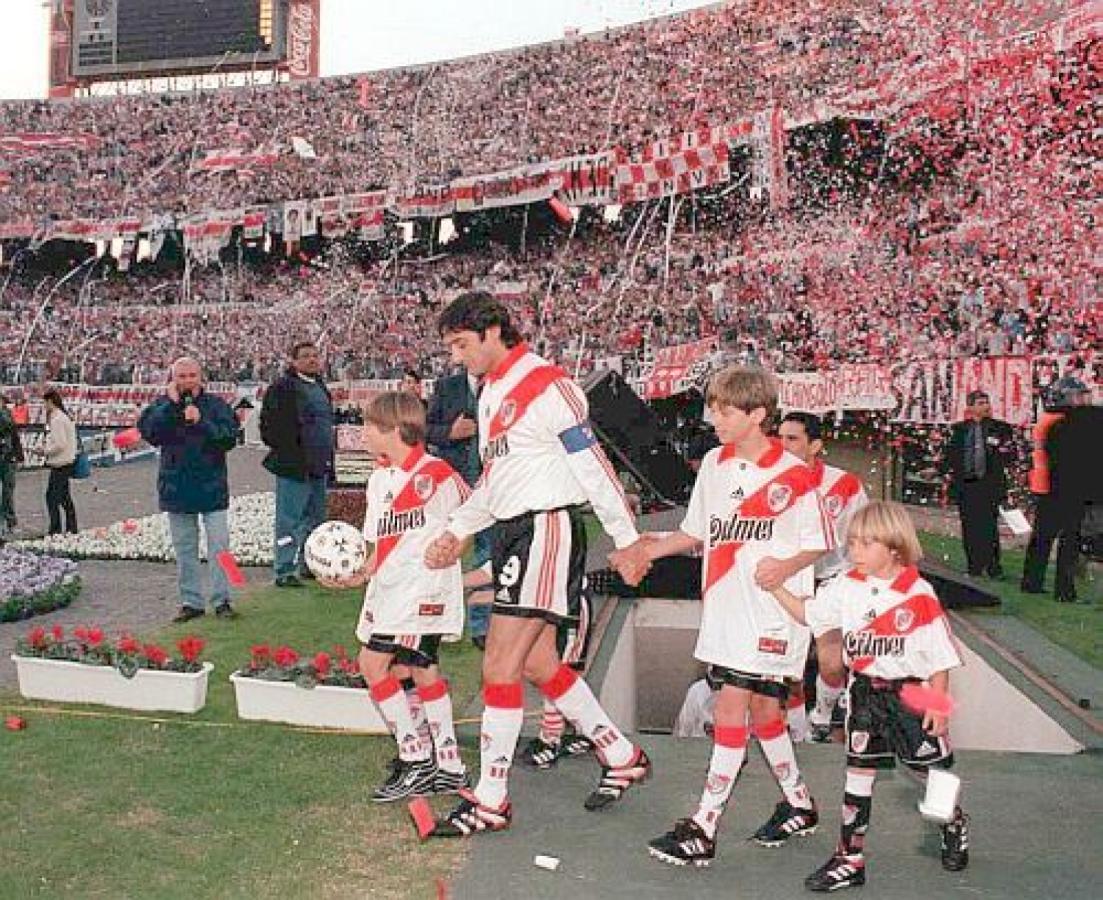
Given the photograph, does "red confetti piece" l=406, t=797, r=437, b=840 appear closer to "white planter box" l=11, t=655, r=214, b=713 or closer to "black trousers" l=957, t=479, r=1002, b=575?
"white planter box" l=11, t=655, r=214, b=713

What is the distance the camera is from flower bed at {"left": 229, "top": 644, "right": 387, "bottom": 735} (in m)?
6.31

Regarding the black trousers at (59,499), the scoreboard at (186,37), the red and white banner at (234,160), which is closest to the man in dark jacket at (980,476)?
the black trousers at (59,499)

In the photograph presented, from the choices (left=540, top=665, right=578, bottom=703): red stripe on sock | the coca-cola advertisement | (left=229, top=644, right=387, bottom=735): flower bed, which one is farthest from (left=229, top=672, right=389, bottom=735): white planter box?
the coca-cola advertisement

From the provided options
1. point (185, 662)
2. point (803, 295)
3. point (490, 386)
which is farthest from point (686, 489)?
point (803, 295)

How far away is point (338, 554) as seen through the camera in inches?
219

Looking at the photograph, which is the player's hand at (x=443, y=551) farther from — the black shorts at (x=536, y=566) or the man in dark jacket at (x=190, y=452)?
the man in dark jacket at (x=190, y=452)

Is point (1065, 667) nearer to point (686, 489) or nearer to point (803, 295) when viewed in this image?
point (686, 489)

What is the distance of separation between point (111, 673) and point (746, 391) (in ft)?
13.6

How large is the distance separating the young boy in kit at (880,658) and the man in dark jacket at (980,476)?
8.12m

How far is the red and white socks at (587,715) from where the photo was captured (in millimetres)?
5293

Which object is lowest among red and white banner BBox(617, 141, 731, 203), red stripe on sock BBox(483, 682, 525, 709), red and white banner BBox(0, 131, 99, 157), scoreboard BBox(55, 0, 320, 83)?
red stripe on sock BBox(483, 682, 525, 709)

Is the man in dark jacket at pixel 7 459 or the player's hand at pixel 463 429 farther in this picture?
the man in dark jacket at pixel 7 459

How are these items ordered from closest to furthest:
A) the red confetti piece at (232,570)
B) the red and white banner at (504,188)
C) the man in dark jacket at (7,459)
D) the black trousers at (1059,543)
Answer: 1. the red confetti piece at (232,570)
2. the black trousers at (1059,543)
3. the man in dark jacket at (7,459)
4. the red and white banner at (504,188)

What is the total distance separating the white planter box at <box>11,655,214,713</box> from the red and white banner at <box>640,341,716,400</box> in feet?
64.8
